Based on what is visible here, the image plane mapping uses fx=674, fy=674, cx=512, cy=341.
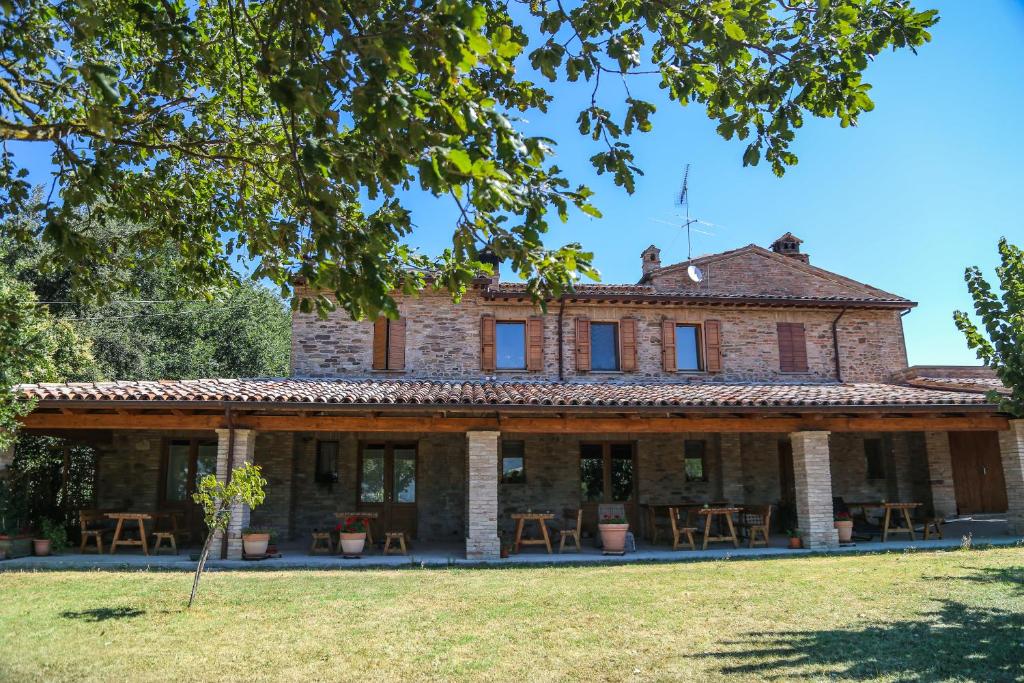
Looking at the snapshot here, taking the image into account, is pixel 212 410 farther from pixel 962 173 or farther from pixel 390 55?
pixel 962 173

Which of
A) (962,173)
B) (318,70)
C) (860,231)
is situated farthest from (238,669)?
(860,231)

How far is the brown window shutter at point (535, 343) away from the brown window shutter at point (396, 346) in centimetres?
290

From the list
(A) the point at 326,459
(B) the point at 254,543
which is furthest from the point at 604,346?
(B) the point at 254,543

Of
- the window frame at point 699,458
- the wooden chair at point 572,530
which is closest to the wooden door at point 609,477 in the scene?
the wooden chair at point 572,530

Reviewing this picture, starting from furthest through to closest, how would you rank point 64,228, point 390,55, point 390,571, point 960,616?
point 390,571, point 960,616, point 64,228, point 390,55

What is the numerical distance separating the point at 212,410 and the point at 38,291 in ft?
54.7

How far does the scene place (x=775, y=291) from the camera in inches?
696

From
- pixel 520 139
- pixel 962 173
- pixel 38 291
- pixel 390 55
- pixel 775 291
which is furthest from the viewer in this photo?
pixel 38 291

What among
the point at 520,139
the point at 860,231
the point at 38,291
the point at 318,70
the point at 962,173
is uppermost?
the point at 38,291

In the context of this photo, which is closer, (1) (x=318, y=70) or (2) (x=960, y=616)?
(1) (x=318, y=70)

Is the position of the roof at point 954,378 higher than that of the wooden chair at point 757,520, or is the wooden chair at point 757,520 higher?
the roof at point 954,378

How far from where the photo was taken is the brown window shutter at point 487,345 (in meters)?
15.6

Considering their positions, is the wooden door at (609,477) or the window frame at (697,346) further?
the window frame at (697,346)

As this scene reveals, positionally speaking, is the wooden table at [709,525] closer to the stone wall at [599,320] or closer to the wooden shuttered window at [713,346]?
the stone wall at [599,320]
